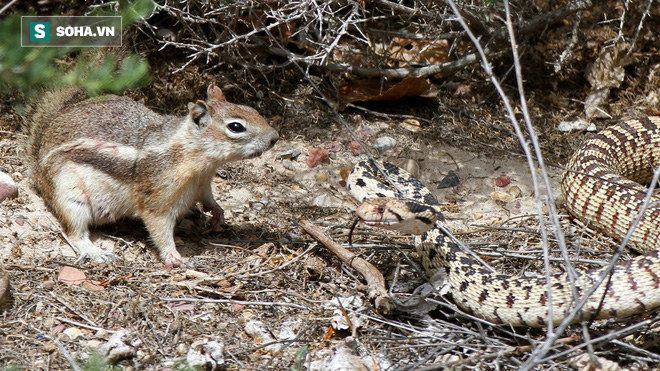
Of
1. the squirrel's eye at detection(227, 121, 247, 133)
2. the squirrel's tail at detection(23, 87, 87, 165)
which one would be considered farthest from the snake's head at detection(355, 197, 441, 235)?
the squirrel's tail at detection(23, 87, 87, 165)

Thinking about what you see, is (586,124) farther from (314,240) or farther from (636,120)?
(314,240)

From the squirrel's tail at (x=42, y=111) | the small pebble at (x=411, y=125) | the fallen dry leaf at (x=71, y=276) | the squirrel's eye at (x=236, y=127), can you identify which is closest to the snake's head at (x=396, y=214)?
the squirrel's eye at (x=236, y=127)

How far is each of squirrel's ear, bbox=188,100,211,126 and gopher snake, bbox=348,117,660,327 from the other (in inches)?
59.1

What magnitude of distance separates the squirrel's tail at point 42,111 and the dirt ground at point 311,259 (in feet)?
1.35

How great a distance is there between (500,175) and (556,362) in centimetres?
320

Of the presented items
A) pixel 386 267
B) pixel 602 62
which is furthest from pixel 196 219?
pixel 602 62

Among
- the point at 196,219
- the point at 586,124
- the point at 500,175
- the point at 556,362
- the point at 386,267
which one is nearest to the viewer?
the point at 556,362

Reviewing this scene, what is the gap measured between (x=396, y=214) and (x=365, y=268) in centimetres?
61

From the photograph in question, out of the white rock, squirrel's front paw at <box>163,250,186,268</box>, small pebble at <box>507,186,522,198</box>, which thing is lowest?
squirrel's front paw at <box>163,250,186,268</box>

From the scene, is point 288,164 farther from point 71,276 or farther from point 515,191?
point 71,276

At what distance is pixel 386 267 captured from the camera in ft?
20.0

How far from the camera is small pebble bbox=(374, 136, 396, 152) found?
787 cm

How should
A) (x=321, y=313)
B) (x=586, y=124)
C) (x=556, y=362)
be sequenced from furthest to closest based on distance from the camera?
(x=586, y=124)
(x=321, y=313)
(x=556, y=362)

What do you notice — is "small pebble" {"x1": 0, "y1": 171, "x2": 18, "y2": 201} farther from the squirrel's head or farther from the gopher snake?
the gopher snake
